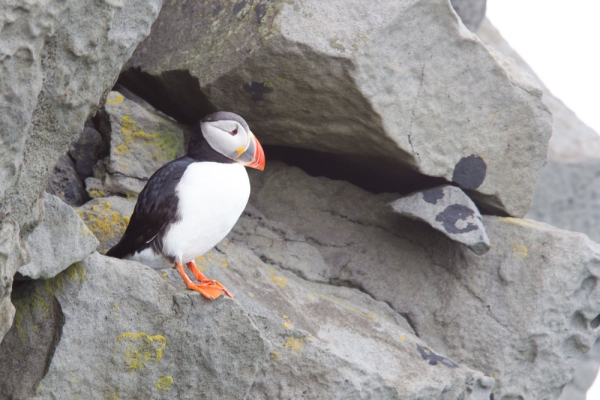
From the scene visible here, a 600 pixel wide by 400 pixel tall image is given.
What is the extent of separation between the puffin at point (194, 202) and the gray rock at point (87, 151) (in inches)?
37.7

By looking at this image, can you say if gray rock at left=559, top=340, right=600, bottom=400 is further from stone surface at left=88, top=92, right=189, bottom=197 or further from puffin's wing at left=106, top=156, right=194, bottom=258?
puffin's wing at left=106, top=156, right=194, bottom=258

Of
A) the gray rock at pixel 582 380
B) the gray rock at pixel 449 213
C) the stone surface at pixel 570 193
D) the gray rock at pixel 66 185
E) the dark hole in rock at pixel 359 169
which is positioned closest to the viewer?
the gray rock at pixel 66 185

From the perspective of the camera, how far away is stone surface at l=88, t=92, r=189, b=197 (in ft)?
13.5

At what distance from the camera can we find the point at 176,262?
3.31m

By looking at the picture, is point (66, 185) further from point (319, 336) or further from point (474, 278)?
point (474, 278)

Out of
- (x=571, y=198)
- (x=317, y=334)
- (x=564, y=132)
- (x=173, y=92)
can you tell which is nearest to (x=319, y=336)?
(x=317, y=334)

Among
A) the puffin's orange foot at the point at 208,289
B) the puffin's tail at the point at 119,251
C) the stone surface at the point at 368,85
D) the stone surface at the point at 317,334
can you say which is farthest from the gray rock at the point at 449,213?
the puffin's tail at the point at 119,251

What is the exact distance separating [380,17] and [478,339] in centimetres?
191

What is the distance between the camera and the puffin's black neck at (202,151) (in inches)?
138

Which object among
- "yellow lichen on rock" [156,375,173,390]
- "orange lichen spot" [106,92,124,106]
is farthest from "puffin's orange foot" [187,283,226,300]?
"orange lichen spot" [106,92,124,106]

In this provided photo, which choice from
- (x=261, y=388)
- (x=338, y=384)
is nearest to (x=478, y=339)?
(x=338, y=384)

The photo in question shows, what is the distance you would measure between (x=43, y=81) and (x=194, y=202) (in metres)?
1.04

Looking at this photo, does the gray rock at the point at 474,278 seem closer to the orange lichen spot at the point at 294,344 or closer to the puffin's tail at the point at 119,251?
the orange lichen spot at the point at 294,344

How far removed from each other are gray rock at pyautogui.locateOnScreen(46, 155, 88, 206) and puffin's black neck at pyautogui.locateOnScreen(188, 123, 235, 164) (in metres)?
0.89
